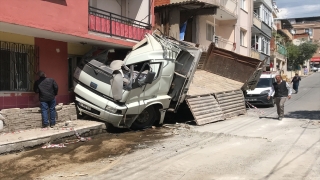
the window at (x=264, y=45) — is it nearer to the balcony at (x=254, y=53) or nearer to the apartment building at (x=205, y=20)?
the balcony at (x=254, y=53)

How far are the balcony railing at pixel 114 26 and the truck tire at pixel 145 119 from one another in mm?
3096

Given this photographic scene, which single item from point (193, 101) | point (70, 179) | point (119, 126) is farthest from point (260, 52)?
point (70, 179)

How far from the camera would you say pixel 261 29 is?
3077 centimetres

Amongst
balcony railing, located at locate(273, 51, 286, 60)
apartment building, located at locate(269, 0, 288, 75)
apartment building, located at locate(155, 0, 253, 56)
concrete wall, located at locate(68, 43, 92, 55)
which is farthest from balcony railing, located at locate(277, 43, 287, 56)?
concrete wall, located at locate(68, 43, 92, 55)

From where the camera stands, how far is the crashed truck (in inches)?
373

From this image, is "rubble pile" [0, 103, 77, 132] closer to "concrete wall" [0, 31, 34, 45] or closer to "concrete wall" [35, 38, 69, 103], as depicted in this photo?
"concrete wall" [35, 38, 69, 103]

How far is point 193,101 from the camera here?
11.3 metres

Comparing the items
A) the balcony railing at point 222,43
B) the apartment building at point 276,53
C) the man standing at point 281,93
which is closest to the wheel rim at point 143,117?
the man standing at point 281,93

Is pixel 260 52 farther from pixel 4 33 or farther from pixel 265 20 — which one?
pixel 4 33

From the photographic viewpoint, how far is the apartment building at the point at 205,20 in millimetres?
18078

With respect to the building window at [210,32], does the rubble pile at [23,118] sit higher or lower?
lower

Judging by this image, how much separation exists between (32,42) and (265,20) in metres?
28.3

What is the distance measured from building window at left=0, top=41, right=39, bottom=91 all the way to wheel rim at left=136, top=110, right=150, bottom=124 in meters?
3.36

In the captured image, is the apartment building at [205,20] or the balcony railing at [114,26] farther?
the apartment building at [205,20]
